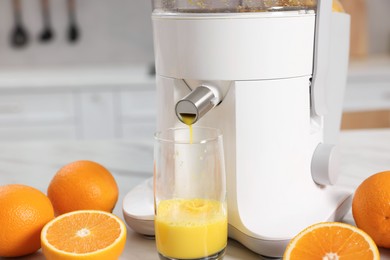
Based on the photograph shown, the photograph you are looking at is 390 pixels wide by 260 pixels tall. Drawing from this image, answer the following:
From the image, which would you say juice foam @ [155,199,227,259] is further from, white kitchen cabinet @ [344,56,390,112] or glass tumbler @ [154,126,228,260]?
white kitchen cabinet @ [344,56,390,112]

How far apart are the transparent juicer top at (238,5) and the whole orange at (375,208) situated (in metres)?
0.25

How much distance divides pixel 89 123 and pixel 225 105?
1734mm

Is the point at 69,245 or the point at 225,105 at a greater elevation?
the point at 225,105

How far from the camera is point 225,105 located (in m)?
0.76

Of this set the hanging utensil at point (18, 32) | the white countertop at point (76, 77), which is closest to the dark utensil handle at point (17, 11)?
the hanging utensil at point (18, 32)

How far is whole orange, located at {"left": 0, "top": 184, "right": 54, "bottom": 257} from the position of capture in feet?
2.37

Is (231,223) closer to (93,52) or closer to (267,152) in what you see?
(267,152)

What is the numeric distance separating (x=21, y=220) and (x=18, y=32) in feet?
7.39

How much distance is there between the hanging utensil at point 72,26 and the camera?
2811mm

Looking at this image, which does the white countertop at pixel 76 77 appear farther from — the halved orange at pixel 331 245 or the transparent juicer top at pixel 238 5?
the halved orange at pixel 331 245

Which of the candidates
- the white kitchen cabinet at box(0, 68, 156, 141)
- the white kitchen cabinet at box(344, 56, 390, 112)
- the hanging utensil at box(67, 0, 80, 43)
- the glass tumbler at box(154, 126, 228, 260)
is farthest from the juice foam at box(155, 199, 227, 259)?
the hanging utensil at box(67, 0, 80, 43)

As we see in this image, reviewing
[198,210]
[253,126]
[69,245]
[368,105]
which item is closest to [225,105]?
[253,126]

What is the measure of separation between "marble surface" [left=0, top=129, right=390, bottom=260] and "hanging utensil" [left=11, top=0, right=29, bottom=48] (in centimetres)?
163

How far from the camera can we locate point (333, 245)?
2.22 ft
